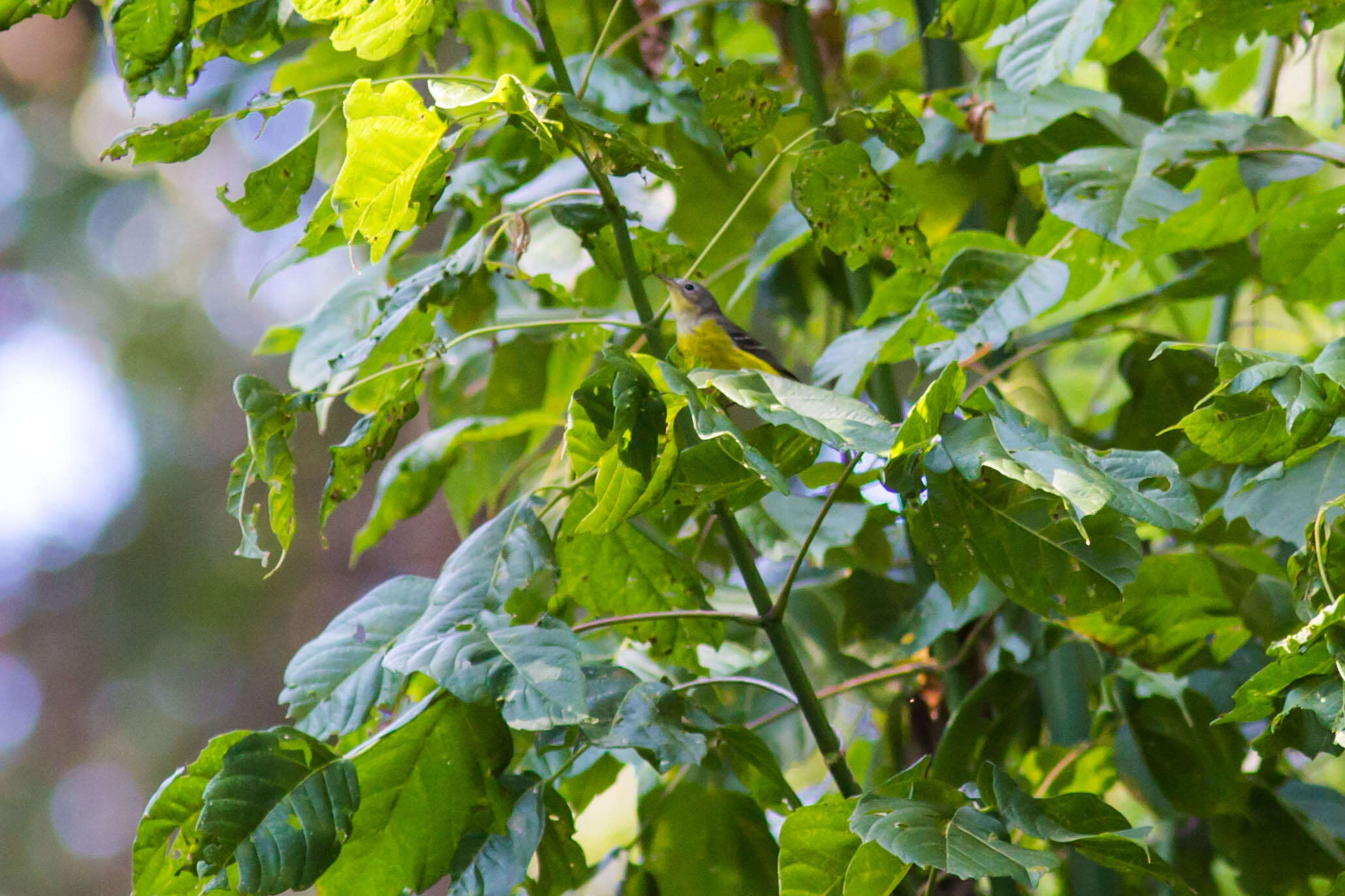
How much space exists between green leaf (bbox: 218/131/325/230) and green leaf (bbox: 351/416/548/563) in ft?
1.08

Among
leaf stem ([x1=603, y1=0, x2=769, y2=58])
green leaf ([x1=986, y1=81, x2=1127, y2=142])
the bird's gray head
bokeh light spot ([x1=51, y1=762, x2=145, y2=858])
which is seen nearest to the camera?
green leaf ([x1=986, y1=81, x2=1127, y2=142])

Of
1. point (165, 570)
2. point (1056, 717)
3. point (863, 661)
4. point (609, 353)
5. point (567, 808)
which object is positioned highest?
point (609, 353)

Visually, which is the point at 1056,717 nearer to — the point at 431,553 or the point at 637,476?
the point at 637,476

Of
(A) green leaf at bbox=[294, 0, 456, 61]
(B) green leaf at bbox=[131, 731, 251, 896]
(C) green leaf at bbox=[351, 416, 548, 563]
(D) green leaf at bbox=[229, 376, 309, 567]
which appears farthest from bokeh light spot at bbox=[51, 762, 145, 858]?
(A) green leaf at bbox=[294, 0, 456, 61]

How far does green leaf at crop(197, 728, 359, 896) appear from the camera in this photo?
73cm

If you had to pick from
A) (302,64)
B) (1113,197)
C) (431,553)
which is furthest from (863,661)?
(431,553)

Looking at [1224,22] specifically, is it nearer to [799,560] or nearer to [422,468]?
[799,560]

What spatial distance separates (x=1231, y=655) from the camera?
1.14 metres

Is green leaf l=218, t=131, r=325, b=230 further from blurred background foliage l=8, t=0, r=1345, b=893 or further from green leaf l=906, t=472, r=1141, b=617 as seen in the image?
blurred background foliage l=8, t=0, r=1345, b=893

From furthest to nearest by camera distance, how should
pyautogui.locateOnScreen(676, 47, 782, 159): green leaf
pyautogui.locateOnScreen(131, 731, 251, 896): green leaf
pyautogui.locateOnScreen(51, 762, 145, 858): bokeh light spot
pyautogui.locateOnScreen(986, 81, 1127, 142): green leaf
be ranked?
pyautogui.locateOnScreen(51, 762, 145, 858): bokeh light spot → pyautogui.locateOnScreen(986, 81, 1127, 142): green leaf → pyautogui.locateOnScreen(676, 47, 782, 159): green leaf → pyautogui.locateOnScreen(131, 731, 251, 896): green leaf

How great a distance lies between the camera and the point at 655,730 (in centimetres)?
78

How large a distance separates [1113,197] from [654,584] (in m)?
0.50

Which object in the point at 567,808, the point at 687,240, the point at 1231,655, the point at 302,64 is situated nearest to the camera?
the point at 567,808

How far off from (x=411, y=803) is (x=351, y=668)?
110mm
